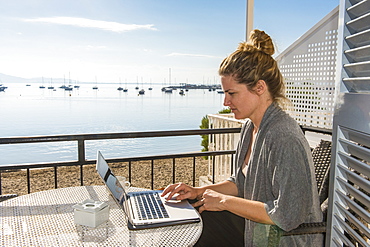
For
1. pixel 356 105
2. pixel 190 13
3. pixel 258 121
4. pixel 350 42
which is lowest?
pixel 258 121

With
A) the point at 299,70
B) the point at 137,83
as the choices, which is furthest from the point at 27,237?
the point at 137,83

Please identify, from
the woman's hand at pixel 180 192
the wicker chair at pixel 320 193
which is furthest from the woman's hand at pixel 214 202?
the wicker chair at pixel 320 193

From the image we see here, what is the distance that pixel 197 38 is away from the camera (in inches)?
676

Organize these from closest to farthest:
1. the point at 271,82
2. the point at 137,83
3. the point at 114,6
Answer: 1. the point at 271,82
2. the point at 114,6
3. the point at 137,83

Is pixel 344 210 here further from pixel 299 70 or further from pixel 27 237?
pixel 299 70

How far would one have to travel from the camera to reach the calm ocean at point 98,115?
1131 cm

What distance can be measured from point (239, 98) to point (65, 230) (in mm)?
944

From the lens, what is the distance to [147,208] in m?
1.46

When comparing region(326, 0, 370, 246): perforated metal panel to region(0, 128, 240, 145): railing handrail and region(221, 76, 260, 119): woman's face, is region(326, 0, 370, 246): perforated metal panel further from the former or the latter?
region(0, 128, 240, 145): railing handrail

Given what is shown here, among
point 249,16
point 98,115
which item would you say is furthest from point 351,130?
point 98,115

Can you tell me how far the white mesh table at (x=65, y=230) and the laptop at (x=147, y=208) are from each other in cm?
3

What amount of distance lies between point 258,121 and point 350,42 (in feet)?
2.92

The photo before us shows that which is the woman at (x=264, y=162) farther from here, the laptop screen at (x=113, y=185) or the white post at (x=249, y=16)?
the white post at (x=249, y=16)

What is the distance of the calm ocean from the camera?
11312mm
